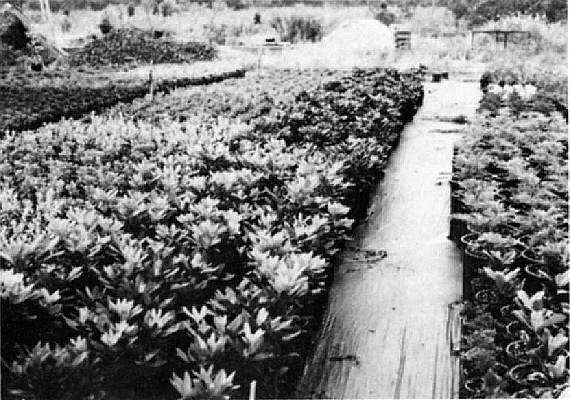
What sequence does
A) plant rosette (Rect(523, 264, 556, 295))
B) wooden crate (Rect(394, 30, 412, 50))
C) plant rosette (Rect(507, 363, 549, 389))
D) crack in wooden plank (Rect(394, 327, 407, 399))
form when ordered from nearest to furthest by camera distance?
plant rosette (Rect(507, 363, 549, 389)), crack in wooden plank (Rect(394, 327, 407, 399)), plant rosette (Rect(523, 264, 556, 295)), wooden crate (Rect(394, 30, 412, 50))

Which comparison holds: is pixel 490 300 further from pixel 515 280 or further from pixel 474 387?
pixel 474 387

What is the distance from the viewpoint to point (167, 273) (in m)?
2.95

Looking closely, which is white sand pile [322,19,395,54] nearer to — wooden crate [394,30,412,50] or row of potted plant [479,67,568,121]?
wooden crate [394,30,412,50]

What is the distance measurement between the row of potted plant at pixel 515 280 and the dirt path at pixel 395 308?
33cm

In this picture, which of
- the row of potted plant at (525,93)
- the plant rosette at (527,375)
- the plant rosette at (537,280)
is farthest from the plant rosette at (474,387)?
the row of potted plant at (525,93)

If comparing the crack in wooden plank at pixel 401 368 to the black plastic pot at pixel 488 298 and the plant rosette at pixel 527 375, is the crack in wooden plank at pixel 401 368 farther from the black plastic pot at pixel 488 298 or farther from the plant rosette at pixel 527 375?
the plant rosette at pixel 527 375

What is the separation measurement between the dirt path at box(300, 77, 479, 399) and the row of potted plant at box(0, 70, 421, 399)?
27 centimetres

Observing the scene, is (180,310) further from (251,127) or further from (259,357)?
(251,127)

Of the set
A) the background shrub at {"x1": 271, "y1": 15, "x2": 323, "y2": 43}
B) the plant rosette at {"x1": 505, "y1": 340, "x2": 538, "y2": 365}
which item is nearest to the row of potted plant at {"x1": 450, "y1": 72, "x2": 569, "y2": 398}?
the plant rosette at {"x1": 505, "y1": 340, "x2": 538, "y2": 365}

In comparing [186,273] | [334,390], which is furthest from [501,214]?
[186,273]

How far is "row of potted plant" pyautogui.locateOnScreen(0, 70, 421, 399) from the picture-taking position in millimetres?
2416

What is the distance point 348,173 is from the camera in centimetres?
523

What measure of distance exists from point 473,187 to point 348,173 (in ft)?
3.15

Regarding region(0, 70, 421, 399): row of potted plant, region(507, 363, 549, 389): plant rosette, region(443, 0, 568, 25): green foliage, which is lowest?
region(507, 363, 549, 389): plant rosette
